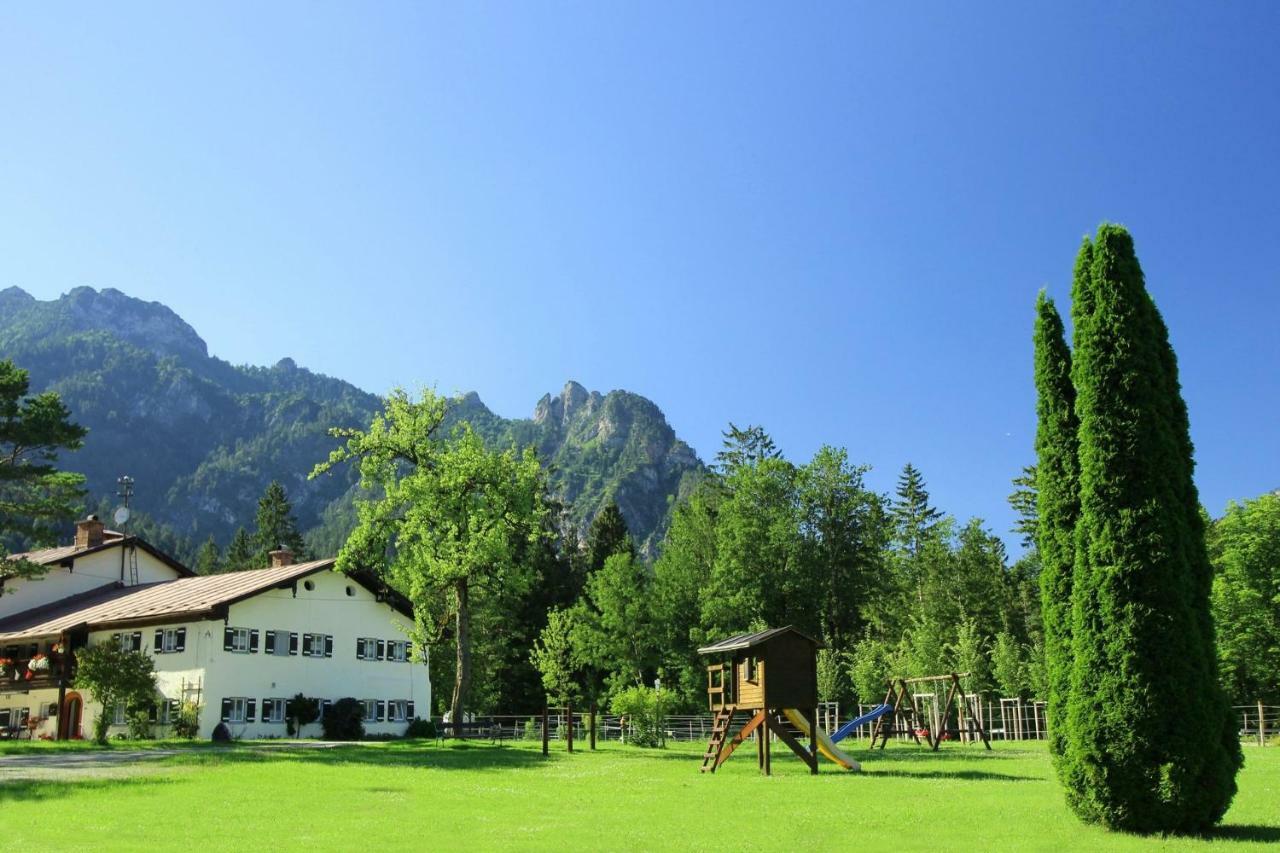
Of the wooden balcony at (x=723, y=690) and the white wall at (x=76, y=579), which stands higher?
the white wall at (x=76, y=579)

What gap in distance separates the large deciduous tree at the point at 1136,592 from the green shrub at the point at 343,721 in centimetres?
3623

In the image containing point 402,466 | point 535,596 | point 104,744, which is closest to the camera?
point 104,744

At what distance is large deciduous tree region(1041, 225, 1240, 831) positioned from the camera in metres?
14.4

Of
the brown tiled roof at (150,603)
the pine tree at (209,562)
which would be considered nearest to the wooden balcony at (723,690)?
the brown tiled roof at (150,603)

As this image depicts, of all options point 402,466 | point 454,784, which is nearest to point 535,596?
point 402,466

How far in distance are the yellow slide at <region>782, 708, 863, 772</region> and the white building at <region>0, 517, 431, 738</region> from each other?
21.1 meters

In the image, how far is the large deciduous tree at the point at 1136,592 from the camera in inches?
568

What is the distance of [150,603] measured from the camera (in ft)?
154

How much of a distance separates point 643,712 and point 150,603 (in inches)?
889

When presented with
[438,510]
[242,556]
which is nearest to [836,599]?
[438,510]

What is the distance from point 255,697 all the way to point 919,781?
28.8 m

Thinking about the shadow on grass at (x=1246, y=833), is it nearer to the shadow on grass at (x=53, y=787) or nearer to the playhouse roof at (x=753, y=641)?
the playhouse roof at (x=753, y=641)

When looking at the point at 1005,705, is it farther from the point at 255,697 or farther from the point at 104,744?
the point at 104,744

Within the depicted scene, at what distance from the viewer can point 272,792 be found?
21.7 metres
